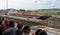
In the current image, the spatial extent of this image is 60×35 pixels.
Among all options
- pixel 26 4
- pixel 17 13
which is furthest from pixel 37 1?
pixel 17 13

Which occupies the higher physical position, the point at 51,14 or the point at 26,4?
the point at 26,4

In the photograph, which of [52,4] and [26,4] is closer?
[52,4]

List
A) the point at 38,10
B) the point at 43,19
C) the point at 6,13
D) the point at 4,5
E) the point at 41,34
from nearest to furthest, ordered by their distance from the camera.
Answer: the point at 41,34
the point at 43,19
the point at 38,10
the point at 6,13
the point at 4,5

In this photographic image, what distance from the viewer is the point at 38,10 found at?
1369 mm

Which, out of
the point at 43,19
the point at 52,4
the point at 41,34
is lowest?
the point at 41,34

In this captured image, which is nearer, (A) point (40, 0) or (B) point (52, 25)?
(B) point (52, 25)

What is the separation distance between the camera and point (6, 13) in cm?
162

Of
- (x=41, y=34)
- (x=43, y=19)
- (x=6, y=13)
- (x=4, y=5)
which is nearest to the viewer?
(x=41, y=34)

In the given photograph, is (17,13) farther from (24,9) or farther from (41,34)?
(41,34)

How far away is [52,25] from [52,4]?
19 centimetres

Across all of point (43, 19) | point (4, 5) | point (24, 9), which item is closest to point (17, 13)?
point (24, 9)

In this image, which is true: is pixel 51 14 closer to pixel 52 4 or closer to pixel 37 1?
pixel 52 4

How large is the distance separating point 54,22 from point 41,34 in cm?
14

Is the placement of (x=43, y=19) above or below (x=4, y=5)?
below
